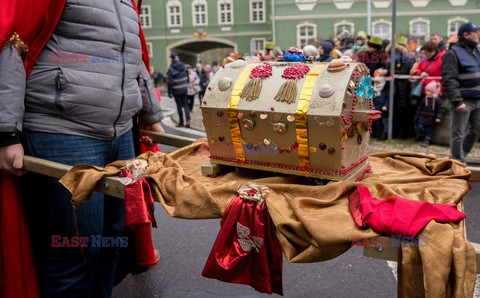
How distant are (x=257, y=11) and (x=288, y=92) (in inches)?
1547

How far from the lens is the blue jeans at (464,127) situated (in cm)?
552

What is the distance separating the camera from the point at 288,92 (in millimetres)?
1755

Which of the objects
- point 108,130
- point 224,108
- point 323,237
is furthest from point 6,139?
point 323,237

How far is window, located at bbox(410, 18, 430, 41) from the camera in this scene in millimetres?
32487

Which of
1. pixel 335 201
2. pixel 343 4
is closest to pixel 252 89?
pixel 335 201

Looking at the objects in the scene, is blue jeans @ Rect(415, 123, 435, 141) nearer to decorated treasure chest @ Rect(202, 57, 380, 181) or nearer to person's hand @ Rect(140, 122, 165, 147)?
person's hand @ Rect(140, 122, 165, 147)

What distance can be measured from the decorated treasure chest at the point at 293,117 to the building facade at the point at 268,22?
880 inches

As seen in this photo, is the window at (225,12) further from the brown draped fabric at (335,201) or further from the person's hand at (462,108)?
the brown draped fabric at (335,201)

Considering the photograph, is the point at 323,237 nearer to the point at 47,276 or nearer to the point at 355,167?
the point at 355,167

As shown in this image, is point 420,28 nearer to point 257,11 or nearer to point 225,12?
point 257,11

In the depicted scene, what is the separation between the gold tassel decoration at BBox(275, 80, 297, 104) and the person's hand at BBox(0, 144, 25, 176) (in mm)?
1041

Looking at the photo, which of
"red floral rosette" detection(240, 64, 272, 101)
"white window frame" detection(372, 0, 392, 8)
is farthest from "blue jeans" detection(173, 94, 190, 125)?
"white window frame" detection(372, 0, 392, 8)

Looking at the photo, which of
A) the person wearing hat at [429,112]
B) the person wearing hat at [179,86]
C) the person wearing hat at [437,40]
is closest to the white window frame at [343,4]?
the person wearing hat at [179,86]

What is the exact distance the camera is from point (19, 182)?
205cm
